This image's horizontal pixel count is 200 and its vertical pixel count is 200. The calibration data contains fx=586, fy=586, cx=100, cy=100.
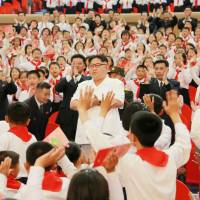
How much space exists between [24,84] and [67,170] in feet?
16.3

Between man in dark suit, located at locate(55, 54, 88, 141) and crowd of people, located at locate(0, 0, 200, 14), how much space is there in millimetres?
11670

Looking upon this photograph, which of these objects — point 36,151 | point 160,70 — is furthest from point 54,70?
point 36,151

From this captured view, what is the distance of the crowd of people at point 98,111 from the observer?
139 inches

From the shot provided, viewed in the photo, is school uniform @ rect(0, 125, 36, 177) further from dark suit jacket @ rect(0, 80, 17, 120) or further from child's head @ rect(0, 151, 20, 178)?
dark suit jacket @ rect(0, 80, 17, 120)

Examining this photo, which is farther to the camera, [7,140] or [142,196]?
[7,140]

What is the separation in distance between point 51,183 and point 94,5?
56.4ft

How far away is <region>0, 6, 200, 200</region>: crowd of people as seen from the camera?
3.53 metres

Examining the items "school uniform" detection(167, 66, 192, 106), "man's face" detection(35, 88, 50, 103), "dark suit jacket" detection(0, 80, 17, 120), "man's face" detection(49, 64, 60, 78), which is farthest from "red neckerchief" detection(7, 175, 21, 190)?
"school uniform" detection(167, 66, 192, 106)

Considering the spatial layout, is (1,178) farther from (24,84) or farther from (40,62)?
(40,62)

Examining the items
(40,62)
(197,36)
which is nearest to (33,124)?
(40,62)

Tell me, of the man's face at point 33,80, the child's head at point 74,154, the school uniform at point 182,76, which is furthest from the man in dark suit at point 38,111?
the school uniform at point 182,76

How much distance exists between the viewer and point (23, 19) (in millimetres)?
18500

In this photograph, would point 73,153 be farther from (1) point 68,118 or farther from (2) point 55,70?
(2) point 55,70

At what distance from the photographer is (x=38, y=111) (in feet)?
24.0
